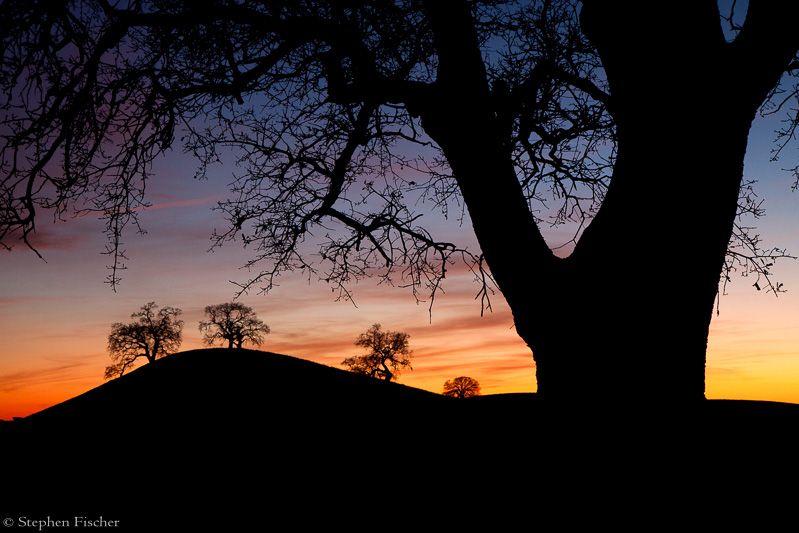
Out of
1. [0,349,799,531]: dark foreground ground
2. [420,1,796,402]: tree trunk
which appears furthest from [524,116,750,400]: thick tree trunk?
[0,349,799,531]: dark foreground ground

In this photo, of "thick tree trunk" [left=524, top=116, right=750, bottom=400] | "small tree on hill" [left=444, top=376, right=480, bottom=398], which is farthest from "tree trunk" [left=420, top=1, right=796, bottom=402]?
"small tree on hill" [left=444, top=376, right=480, bottom=398]

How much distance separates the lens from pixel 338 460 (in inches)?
180

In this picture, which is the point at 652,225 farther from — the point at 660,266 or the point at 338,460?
the point at 338,460

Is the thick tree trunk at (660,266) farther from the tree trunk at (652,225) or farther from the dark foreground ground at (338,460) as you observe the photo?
the dark foreground ground at (338,460)

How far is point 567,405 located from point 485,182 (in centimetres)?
185

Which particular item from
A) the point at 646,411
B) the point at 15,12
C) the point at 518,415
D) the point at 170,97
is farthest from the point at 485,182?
the point at 15,12

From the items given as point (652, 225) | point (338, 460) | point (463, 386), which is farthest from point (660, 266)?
point (463, 386)

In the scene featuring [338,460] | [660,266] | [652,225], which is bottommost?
[338,460]

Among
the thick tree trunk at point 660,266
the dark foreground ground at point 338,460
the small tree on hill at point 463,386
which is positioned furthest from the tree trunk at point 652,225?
the small tree on hill at point 463,386

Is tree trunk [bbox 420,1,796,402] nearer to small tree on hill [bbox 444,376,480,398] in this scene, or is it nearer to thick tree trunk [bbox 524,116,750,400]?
thick tree trunk [bbox 524,116,750,400]

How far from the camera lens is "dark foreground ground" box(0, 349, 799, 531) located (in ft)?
12.9

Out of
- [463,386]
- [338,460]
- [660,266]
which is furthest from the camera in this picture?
[463,386]

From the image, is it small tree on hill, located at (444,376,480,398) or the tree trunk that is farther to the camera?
small tree on hill, located at (444,376,480,398)

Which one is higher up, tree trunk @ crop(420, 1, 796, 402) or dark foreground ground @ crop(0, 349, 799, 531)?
tree trunk @ crop(420, 1, 796, 402)
